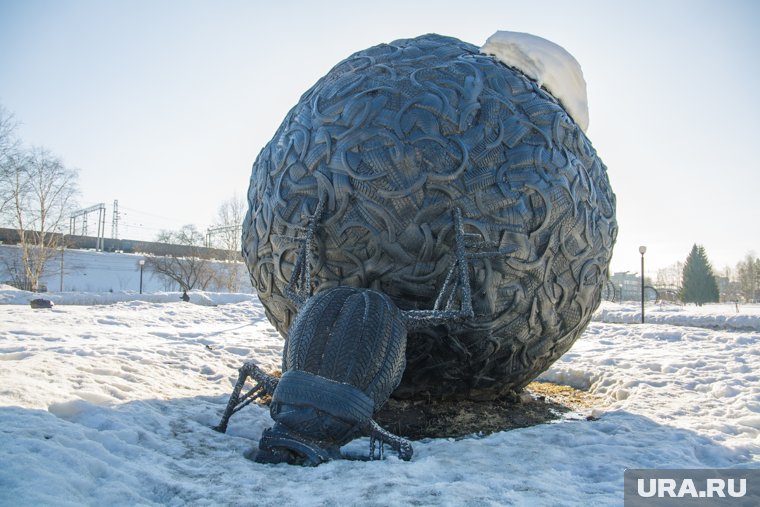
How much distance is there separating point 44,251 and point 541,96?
30732mm

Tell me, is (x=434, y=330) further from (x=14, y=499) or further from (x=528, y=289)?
(x=14, y=499)

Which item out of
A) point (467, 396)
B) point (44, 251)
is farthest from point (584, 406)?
point (44, 251)

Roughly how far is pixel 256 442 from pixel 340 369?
1.12 metres

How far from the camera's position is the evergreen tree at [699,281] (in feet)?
169

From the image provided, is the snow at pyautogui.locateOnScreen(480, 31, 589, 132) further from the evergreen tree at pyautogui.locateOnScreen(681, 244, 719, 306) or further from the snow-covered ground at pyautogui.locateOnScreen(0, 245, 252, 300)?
the evergreen tree at pyautogui.locateOnScreen(681, 244, 719, 306)

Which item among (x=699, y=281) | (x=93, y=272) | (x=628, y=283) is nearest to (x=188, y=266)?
(x=93, y=272)

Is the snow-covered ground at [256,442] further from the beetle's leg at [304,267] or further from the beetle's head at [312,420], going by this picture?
the beetle's leg at [304,267]

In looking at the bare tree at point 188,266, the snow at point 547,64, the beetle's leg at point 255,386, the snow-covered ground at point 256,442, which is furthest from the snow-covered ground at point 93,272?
the beetle's leg at point 255,386

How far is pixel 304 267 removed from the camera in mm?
4469

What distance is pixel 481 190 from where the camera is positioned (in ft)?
14.2

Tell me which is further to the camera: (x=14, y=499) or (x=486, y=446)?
(x=486, y=446)

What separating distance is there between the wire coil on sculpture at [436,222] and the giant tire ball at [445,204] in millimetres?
12

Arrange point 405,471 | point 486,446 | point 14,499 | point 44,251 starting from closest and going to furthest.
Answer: point 14,499, point 405,471, point 486,446, point 44,251

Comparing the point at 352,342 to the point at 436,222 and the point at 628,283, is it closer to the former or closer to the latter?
the point at 436,222
